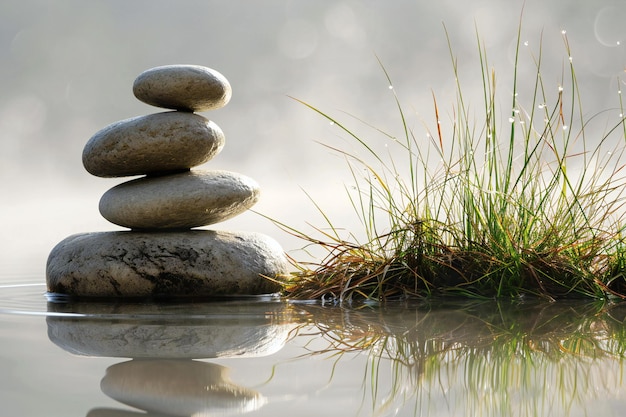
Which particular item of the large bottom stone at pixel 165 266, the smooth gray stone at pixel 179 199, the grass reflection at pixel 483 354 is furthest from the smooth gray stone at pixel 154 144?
the grass reflection at pixel 483 354

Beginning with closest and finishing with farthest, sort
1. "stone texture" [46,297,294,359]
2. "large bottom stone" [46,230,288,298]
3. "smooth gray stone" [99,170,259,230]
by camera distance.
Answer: "stone texture" [46,297,294,359]
"large bottom stone" [46,230,288,298]
"smooth gray stone" [99,170,259,230]

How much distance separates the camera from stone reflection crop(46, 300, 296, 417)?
5.48ft

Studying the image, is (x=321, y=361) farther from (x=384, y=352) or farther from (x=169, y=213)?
(x=169, y=213)

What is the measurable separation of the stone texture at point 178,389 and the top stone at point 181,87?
9.21 feet

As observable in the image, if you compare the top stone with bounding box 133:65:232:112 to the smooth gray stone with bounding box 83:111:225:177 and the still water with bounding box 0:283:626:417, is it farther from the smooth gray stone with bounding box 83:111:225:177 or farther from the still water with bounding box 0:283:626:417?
the still water with bounding box 0:283:626:417

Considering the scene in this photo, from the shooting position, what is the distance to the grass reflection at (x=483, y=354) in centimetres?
167

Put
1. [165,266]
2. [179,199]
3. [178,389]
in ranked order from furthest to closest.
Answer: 1. [179,199]
2. [165,266]
3. [178,389]

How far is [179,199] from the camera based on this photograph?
4.48m

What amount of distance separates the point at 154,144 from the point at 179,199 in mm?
404

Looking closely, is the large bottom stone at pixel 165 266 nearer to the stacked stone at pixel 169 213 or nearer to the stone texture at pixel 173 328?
the stacked stone at pixel 169 213

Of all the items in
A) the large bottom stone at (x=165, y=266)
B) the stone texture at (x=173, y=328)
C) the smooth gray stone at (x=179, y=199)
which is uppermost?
the smooth gray stone at (x=179, y=199)

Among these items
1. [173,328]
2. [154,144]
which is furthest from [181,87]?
[173,328]

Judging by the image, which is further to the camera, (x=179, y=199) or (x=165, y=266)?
(x=179, y=199)

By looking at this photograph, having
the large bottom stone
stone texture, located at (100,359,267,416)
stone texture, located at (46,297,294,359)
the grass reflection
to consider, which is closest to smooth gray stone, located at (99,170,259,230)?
the large bottom stone
